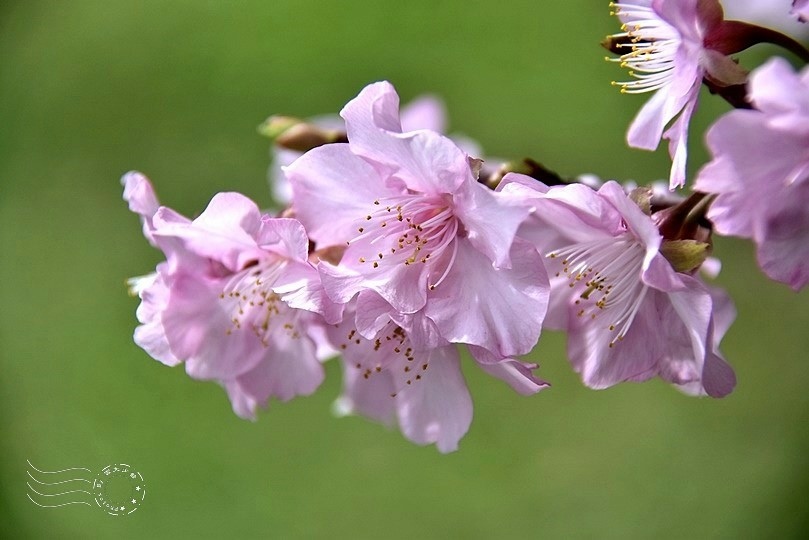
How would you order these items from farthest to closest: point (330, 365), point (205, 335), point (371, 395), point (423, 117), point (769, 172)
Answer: point (330, 365)
point (423, 117)
point (371, 395)
point (205, 335)
point (769, 172)

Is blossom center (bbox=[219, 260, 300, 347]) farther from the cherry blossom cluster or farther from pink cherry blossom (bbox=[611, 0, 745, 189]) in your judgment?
pink cherry blossom (bbox=[611, 0, 745, 189])

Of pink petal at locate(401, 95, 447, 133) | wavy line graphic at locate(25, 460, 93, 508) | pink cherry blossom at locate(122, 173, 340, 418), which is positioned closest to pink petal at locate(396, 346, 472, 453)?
pink cherry blossom at locate(122, 173, 340, 418)

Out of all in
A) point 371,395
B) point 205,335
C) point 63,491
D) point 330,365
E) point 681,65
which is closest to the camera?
point 681,65

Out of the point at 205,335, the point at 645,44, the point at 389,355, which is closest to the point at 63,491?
the point at 205,335

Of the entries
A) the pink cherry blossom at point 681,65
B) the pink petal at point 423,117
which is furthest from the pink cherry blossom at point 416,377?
the pink petal at point 423,117

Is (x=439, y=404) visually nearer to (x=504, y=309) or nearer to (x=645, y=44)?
(x=504, y=309)

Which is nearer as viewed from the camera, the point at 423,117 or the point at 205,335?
the point at 205,335
